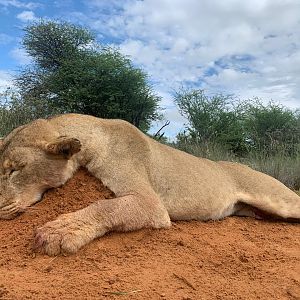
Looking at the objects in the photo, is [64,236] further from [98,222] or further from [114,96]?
[114,96]

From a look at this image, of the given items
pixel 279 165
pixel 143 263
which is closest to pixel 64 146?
pixel 143 263

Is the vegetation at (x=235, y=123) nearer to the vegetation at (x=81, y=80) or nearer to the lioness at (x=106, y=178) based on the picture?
the vegetation at (x=81, y=80)

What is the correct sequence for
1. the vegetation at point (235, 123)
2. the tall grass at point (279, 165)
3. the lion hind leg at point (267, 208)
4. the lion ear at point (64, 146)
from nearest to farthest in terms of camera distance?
the lion ear at point (64, 146) < the lion hind leg at point (267, 208) < the tall grass at point (279, 165) < the vegetation at point (235, 123)

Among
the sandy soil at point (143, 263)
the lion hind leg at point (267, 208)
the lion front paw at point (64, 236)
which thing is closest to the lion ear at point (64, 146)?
the sandy soil at point (143, 263)

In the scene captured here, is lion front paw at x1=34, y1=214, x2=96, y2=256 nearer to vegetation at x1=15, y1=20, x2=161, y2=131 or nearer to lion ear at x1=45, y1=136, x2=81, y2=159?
lion ear at x1=45, y1=136, x2=81, y2=159

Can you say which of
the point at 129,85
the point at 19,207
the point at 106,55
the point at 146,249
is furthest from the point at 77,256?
the point at 106,55

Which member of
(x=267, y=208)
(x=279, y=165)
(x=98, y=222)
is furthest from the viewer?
(x=279, y=165)

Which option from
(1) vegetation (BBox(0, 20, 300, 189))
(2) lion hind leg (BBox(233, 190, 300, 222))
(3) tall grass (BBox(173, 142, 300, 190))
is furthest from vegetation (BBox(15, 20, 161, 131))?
(2) lion hind leg (BBox(233, 190, 300, 222))

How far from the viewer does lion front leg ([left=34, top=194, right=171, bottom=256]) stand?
3918 millimetres

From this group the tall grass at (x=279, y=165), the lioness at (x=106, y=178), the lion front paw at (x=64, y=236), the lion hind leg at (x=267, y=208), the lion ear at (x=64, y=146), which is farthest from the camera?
the tall grass at (x=279, y=165)

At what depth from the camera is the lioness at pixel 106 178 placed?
4.30m

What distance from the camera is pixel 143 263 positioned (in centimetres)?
392

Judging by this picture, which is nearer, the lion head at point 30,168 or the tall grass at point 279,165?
the lion head at point 30,168

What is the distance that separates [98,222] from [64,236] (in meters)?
0.42
